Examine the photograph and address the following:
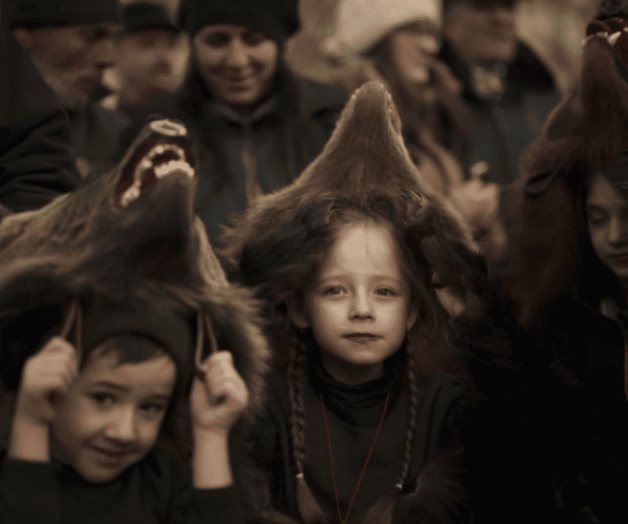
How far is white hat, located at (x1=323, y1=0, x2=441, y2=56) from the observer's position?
6.89m

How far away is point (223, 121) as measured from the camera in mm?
→ 5477

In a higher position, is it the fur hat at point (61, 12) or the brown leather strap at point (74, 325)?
the fur hat at point (61, 12)

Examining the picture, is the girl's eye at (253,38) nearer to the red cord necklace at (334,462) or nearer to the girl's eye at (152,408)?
the red cord necklace at (334,462)

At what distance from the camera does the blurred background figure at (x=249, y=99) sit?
17.6 feet

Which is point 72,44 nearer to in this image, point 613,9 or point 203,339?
point 613,9

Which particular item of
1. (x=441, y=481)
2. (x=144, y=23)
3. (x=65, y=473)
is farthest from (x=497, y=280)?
(x=144, y=23)

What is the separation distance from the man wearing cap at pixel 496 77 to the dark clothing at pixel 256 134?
1.78 m

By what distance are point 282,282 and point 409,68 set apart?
136 inches

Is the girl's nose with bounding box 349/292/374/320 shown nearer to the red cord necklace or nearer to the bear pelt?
the red cord necklace

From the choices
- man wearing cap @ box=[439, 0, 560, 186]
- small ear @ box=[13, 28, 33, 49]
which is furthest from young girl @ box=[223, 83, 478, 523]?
man wearing cap @ box=[439, 0, 560, 186]

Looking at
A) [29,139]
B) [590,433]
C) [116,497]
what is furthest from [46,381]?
[590,433]

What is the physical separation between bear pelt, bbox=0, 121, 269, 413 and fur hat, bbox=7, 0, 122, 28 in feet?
5.79

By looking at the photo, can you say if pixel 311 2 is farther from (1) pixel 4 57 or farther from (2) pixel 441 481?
(2) pixel 441 481

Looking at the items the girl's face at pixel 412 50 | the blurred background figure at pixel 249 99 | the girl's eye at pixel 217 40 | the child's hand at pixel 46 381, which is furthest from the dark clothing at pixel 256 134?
the child's hand at pixel 46 381
